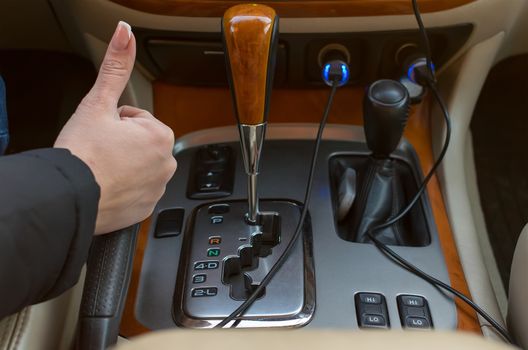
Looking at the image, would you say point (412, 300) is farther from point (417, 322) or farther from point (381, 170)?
point (381, 170)

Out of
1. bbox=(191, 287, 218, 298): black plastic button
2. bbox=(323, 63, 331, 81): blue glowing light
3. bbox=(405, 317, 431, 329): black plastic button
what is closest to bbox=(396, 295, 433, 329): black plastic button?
bbox=(405, 317, 431, 329): black plastic button

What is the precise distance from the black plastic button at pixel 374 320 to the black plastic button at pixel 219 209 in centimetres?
22

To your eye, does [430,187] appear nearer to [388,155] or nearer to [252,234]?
[388,155]

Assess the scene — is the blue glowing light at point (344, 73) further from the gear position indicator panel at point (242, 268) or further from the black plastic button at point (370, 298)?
the black plastic button at point (370, 298)

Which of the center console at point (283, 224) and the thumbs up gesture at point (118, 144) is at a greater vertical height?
the thumbs up gesture at point (118, 144)

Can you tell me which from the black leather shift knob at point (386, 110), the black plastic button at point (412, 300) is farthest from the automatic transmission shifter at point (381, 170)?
the black plastic button at point (412, 300)

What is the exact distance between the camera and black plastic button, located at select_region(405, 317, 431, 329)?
675 millimetres

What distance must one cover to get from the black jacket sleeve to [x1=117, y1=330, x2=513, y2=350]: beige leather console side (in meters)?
0.11

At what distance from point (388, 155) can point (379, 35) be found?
0.53 feet

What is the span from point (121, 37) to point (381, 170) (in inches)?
15.3

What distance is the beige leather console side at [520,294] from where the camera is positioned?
1.94 feet

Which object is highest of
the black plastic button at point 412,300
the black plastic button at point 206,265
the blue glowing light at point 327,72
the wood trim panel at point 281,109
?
the blue glowing light at point 327,72

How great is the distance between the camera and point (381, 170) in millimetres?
814

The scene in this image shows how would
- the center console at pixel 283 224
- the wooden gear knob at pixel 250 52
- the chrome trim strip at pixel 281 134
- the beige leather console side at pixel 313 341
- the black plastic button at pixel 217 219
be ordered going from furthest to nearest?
the chrome trim strip at pixel 281 134, the black plastic button at pixel 217 219, the center console at pixel 283 224, the wooden gear knob at pixel 250 52, the beige leather console side at pixel 313 341
